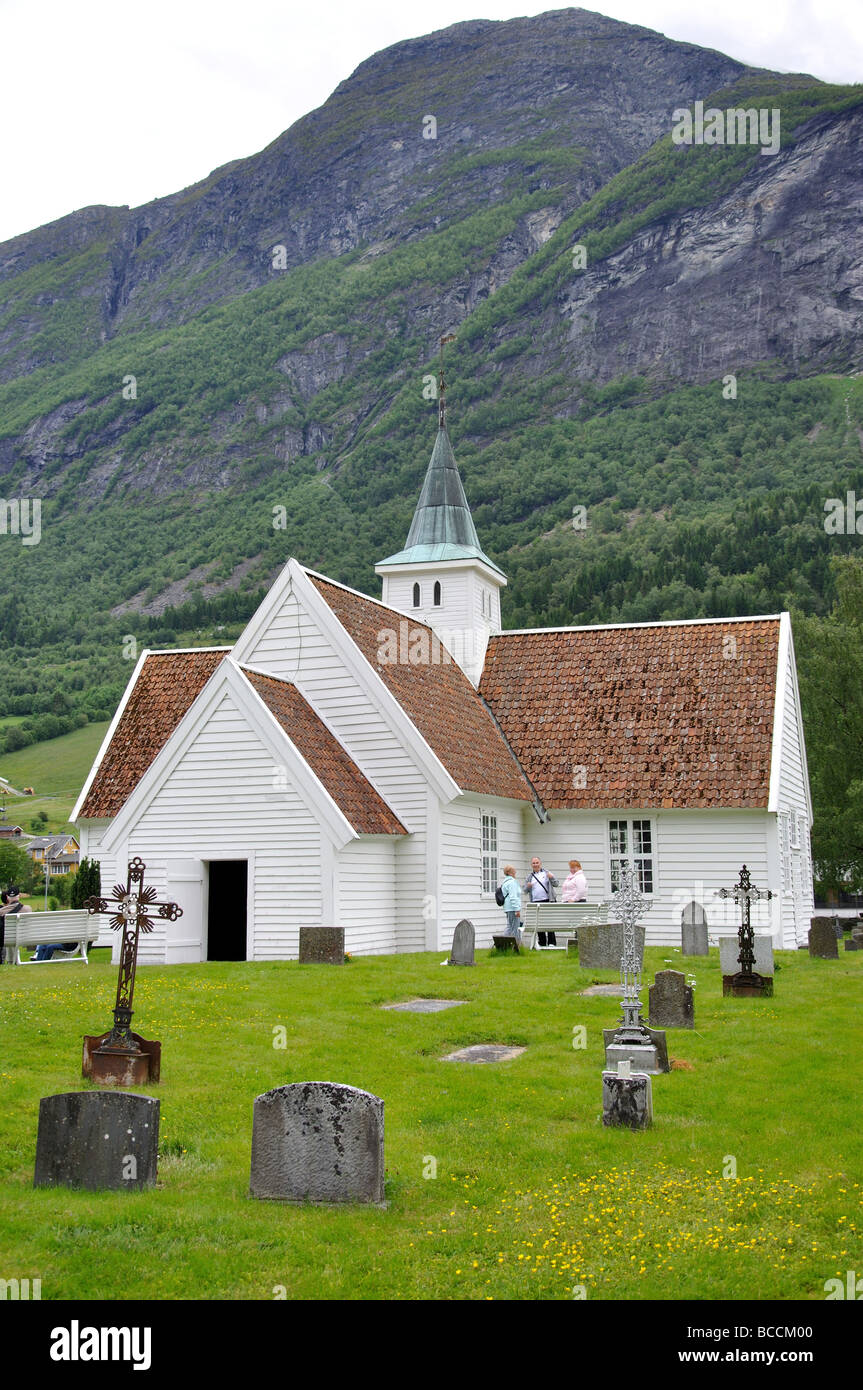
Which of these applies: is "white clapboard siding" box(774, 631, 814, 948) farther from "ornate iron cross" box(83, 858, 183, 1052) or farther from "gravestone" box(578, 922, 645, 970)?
"ornate iron cross" box(83, 858, 183, 1052)

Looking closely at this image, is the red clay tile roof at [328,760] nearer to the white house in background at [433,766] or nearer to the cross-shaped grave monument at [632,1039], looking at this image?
the white house in background at [433,766]

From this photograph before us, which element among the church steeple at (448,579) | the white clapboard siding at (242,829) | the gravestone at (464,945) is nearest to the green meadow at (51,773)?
the church steeple at (448,579)

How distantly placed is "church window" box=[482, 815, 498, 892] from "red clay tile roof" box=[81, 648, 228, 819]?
25.9 ft

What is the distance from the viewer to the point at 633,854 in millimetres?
30188

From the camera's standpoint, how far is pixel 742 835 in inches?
1152

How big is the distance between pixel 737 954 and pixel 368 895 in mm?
7549

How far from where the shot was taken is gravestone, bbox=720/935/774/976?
830 inches

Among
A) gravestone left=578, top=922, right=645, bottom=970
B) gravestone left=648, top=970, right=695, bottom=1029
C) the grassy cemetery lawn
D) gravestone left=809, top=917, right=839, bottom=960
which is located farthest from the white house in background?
gravestone left=648, top=970, right=695, bottom=1029

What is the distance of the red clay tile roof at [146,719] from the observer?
32.0 meters

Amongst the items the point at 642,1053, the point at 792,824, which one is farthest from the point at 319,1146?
the point at 792,824

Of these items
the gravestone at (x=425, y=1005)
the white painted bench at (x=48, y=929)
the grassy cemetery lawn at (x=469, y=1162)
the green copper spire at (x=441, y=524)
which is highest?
the green copper spire at (x=441, y=524)

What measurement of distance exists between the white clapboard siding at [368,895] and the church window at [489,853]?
3360 mm

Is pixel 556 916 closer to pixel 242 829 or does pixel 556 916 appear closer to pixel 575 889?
pixel 575 889
